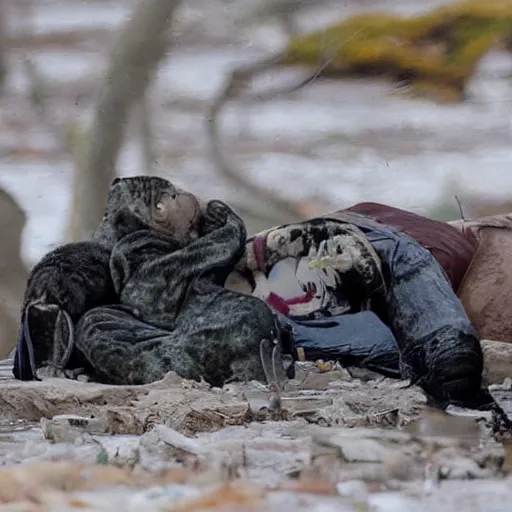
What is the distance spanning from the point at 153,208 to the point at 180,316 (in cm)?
28

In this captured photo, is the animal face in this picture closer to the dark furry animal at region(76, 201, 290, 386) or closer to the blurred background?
the dark furry animal at region(76, 201, 290, 386)

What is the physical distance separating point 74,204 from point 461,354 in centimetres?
382

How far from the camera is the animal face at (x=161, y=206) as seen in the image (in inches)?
116

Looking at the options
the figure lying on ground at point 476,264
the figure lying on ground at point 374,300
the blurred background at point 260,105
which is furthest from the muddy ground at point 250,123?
the figure lying on ground at point 374,300

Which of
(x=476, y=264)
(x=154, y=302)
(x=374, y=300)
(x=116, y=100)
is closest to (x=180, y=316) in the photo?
(x=154, y=302)

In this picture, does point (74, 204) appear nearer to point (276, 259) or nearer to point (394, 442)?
point (276, 259)

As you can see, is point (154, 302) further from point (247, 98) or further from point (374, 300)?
point (247, 98)

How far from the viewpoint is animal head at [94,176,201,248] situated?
2.95m

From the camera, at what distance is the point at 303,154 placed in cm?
596

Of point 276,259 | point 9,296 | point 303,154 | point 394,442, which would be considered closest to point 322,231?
point 276,259

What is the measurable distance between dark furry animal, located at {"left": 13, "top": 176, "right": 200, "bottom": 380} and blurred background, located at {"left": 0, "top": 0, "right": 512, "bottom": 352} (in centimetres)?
278

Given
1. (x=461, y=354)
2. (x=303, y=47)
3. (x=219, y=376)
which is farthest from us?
(x=303, y=47)

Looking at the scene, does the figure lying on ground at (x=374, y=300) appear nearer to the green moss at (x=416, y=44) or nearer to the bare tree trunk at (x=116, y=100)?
the green moss at (x=416, y=44)

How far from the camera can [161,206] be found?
295 centimetres
